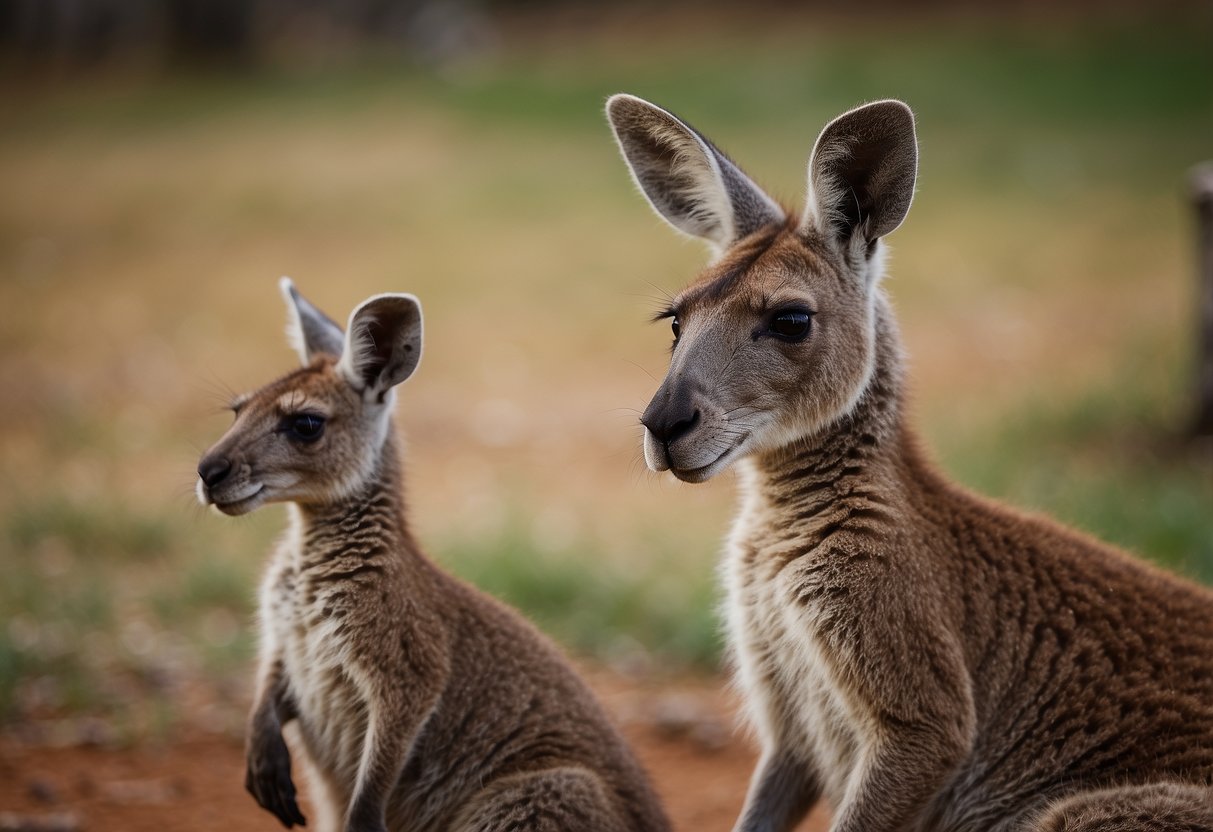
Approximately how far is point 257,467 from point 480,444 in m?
6.22

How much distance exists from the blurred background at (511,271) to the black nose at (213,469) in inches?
44.5

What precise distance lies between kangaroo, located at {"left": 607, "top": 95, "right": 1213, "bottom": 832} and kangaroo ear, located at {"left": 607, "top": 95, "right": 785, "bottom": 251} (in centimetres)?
3

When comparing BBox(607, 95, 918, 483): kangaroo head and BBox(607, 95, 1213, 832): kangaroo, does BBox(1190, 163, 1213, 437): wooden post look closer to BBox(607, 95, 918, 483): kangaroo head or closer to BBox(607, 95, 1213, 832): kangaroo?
BBox(607, 95, 1213, 832): kangaroo

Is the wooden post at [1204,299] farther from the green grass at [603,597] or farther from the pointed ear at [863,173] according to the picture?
the pointed ear at [863,173]

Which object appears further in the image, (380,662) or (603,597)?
(603,597)

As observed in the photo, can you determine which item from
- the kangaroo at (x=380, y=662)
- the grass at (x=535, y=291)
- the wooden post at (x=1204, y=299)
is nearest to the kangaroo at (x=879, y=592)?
the kangaroo at (x=380, y=662)

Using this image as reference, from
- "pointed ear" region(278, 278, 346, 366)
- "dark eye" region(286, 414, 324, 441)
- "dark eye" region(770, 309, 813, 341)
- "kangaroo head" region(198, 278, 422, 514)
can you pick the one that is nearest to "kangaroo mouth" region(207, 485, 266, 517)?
"kangaroo head" region(198, 278, 422, 514)

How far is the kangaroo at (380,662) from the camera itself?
3.73 m

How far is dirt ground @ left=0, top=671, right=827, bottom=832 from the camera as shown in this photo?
466 centimetres

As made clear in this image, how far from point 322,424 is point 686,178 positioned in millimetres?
1254

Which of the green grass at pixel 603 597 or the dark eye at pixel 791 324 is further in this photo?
the green grass at pixel 603 597

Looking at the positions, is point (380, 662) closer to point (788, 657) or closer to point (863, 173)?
point (788, 657)

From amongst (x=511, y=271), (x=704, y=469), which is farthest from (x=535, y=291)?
(x=704, y=469)

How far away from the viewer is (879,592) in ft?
11.1
